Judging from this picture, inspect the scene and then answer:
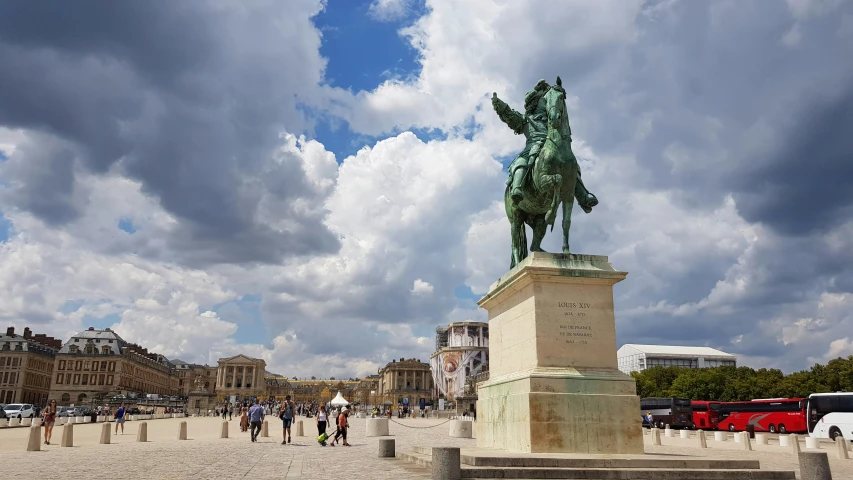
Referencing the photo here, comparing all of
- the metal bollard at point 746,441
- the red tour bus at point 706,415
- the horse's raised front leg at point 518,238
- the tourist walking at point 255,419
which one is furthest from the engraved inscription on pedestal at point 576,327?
the red tour bus at point 706,415

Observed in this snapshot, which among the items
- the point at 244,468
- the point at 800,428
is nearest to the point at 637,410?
the point at 244,468

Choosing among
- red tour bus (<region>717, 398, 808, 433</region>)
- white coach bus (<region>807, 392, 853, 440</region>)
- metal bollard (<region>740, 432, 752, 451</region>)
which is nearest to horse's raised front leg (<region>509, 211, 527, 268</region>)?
A: metal bollard (<region>740, 432, 752, 451</region>)

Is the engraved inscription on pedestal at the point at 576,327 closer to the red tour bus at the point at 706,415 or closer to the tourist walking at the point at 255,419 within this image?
the tourist walking at the point at 255,419

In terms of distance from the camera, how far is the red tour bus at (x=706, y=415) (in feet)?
182

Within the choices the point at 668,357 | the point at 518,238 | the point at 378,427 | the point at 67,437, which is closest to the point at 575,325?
the point at 518,238

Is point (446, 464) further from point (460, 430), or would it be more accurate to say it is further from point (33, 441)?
point (460, 430)

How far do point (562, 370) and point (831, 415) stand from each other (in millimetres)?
36310

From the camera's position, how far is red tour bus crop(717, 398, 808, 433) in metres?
47.8

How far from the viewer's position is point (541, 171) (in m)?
15.4

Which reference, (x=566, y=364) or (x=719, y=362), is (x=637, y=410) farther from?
(x=719, y=362)

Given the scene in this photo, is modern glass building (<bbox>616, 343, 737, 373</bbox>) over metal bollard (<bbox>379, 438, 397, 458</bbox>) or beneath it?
over

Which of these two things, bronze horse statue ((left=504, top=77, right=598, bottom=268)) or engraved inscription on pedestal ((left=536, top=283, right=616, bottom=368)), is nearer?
engraved inscription on pedestal ((left=536, top=283, right=616, bottom=368))

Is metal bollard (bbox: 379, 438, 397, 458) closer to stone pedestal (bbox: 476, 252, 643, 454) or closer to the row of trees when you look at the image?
stone pedestal (bbox: 476, 252, 643, 454)

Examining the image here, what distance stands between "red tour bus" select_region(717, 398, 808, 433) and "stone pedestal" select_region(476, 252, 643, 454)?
40034mm
